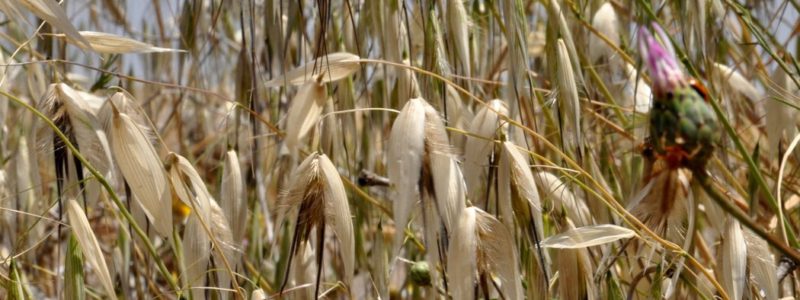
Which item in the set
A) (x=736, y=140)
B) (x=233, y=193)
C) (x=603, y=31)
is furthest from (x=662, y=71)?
(x=603, y=31)

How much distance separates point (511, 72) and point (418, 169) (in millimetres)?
96

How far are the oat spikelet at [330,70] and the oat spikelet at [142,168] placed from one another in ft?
0.30

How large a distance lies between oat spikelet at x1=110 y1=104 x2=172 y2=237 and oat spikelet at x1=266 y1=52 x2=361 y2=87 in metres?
0.09

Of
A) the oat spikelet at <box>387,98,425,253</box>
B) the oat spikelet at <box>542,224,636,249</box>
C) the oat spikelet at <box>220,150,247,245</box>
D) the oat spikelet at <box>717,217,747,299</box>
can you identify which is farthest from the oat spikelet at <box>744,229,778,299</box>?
the oat spikelet at <box>220,150,247,245</box>

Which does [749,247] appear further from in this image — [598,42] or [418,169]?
[598,42]

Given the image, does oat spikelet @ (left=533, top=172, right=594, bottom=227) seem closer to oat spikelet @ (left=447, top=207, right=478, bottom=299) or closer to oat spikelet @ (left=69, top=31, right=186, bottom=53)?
oat spikelet @ (left=447, top=207, right=478, bottom=299)

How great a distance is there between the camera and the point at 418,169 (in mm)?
633

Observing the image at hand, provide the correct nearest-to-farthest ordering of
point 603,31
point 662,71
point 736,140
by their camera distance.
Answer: point 662,71 < point 736,140 < point 603,31

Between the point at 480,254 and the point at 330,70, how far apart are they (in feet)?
0.52

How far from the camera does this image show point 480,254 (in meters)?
0.70

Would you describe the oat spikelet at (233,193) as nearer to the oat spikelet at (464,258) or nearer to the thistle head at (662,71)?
the oat spikelet at (464,258)

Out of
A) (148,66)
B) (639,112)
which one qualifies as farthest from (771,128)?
(148,66)

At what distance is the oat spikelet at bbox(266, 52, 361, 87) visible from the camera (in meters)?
0.70

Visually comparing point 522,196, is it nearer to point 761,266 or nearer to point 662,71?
point 761,266
